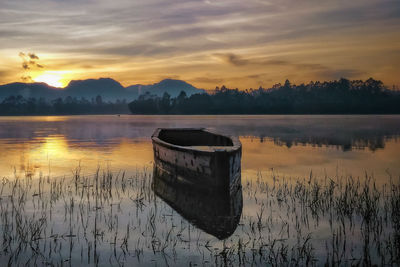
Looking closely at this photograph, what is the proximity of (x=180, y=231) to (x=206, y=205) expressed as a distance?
8.30 feet

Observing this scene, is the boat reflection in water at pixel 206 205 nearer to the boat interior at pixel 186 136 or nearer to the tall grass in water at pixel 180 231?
the tall grass in water at pixel 180 231

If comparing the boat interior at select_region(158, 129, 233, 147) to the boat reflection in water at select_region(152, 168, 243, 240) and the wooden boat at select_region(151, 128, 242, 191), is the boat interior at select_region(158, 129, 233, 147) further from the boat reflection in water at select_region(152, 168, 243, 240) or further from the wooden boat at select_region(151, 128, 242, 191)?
the boat reflection in water at select_region(152, 168, 243, 240)

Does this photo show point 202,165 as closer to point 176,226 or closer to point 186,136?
point 176,226

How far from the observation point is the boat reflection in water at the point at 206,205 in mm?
9820

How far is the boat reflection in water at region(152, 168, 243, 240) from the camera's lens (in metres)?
9.82

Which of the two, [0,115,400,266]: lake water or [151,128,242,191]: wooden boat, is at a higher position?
[151,128,242,191]: wooden boat

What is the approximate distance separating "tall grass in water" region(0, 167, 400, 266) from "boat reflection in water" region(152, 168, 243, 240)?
277 millimetres

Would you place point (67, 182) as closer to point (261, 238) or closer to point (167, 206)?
point (167, 206)

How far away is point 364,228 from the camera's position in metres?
9.48

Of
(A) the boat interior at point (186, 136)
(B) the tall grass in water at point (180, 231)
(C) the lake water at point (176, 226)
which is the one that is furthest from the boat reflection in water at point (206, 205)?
(A) the boat interior at point (186, 136)

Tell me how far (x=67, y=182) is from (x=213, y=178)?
7.72 m

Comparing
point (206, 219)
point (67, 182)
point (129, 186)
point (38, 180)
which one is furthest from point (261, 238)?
point (38, 180)

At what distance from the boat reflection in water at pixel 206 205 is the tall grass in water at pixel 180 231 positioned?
0.91 feet

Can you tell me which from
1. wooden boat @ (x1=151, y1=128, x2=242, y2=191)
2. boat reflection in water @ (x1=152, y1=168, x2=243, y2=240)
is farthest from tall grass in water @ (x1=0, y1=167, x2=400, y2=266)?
wooden boat @ (x1=151, y1=128, x2=242, y2=191)
